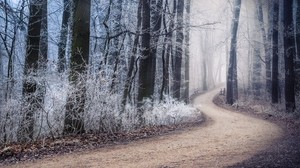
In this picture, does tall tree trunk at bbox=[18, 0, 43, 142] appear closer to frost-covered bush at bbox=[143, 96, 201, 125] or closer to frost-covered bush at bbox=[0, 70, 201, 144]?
frost-covered bush at bbox=[0, 70, 201, 144]

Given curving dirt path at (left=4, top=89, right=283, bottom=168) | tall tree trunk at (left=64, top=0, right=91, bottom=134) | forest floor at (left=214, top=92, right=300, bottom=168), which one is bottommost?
curving dirt path at (left=4, top=89, right=283, bottom=168)

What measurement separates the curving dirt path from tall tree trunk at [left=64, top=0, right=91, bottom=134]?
6.51 ft

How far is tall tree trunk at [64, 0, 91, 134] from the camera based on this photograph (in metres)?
9.85

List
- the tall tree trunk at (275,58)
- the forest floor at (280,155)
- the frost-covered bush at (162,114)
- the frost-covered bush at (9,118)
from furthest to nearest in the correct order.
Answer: the tall tree trunk at (275,58), the frost-covered bush at (162,114), the frost-covered bush at (9,118), the forest floor at (280,155)

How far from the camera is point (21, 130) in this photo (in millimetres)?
9891

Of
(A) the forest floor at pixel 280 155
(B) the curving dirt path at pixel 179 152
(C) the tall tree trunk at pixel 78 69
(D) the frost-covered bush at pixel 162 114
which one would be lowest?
(B) the curving dirt path at pixel 179 152

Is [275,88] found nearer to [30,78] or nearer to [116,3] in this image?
[116,3]

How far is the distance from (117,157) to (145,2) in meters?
8.52

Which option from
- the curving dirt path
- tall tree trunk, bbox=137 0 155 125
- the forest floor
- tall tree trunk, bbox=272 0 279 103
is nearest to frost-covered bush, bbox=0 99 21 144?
the curving dirt path

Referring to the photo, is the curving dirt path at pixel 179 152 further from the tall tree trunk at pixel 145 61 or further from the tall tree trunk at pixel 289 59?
the tall tree trunk at pixel 289 59

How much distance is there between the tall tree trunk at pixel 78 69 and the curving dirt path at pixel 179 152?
1.98 meters

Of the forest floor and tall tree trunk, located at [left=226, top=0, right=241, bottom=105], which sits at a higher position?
tall tree trunk, located at [left=226, top=0, right=241, bottom=105]

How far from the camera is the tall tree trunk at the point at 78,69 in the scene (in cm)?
985

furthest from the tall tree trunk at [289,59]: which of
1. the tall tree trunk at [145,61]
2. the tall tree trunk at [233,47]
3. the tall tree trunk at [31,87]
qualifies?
the tall tree trunk at [31,87]
